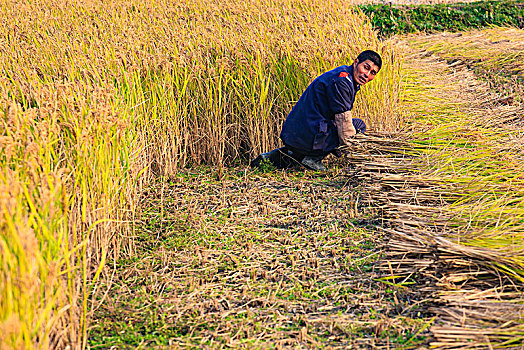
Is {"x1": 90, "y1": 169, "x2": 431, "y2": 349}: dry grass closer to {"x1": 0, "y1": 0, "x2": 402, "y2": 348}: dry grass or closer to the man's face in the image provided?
{"x1": 0, "y1": 0, "x2": 402, "y2": 348}: dry grass

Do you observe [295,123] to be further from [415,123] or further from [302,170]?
[415,123]

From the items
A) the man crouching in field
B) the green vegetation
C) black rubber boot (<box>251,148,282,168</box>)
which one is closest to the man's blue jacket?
the man crouching in field

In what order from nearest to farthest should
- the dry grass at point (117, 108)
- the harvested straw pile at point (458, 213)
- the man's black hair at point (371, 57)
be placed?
1. the dry grass at point (117, 108)
2. the harvested straw pile at point (458, 213)
3. the man's black hair at point (371, 57)

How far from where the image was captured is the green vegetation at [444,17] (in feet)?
26.5

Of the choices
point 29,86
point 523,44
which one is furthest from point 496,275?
point 523,44

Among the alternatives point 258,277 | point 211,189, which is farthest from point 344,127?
point 258,277

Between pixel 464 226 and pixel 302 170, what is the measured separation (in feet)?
Result: 4.22

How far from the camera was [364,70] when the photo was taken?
3.23m

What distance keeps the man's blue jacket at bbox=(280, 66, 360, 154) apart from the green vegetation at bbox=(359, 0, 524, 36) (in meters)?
5.07

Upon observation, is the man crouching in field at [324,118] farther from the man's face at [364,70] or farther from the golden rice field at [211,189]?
the golden rice field at [211,189]

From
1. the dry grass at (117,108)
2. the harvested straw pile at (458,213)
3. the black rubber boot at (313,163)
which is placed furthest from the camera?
the black rubber boot at (313,163)

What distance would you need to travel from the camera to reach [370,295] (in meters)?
2.23

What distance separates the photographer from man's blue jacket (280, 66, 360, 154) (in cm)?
324

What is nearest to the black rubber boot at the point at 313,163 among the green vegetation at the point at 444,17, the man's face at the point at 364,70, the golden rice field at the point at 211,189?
the golden rice field at the point at 211,189
